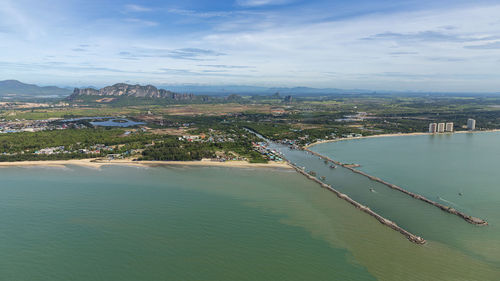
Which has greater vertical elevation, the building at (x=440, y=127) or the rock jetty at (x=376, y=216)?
the building at (x=440, y=127)

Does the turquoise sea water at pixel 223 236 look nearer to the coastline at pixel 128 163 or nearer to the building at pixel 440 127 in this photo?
the coastline at pixel 128 163

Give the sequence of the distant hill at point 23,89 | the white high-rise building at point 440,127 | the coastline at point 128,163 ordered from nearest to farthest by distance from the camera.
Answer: the coastline at point 128,163 < the white high-rise building at point 440,127 < the distant hill at point 23,89

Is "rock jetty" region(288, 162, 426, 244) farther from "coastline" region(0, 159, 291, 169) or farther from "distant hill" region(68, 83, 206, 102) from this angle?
"distant hill" region(68, 83, 206, 102)

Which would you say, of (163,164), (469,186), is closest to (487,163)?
(469,186)

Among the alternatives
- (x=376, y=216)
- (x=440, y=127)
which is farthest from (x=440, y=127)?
(x=376, y=216)

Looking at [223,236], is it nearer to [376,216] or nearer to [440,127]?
[376,216]

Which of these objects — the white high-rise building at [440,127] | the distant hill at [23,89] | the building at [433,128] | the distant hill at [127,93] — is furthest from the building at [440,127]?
the distant hill at [23,89]

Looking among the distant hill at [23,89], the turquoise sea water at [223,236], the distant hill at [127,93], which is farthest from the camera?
the distant hill at [23,89]

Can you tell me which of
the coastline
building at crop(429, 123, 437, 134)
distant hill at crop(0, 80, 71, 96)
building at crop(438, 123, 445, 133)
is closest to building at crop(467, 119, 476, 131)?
building at crop(438, 123, 445, 133)

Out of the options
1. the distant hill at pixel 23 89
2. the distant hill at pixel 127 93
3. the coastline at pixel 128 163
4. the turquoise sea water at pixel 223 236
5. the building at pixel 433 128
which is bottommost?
the turquoise sea water at pixel 223 236

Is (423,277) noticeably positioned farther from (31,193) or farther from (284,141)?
(284,141)
